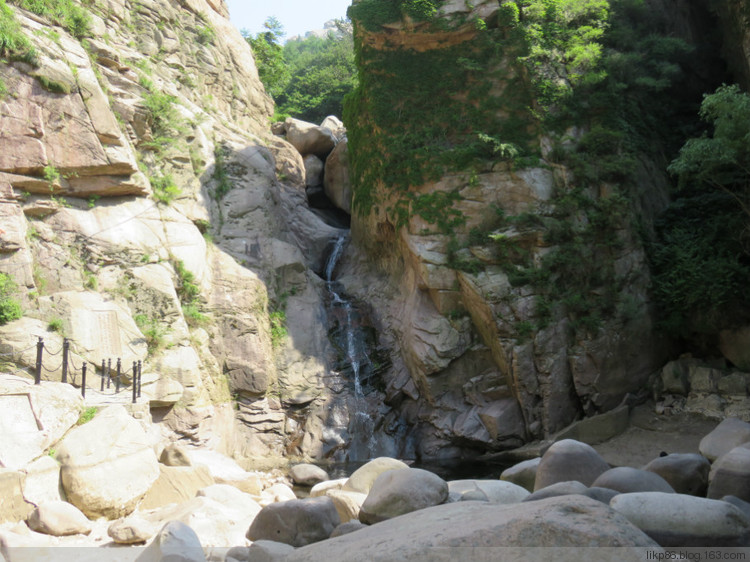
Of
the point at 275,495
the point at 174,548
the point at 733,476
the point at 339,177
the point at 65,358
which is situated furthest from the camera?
the point at 339,177

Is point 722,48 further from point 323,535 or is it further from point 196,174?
point 323,535

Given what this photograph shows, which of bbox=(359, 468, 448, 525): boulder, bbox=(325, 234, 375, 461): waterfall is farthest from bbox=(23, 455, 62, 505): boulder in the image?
bbox=(325, 234, 375, 461): waterfall

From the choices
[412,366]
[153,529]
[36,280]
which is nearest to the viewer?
[153,529]

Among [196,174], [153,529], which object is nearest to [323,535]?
[153,529]

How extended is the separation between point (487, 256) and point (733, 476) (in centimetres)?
1131

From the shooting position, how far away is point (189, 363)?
589 inches

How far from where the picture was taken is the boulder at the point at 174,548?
529 cm

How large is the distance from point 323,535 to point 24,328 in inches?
358

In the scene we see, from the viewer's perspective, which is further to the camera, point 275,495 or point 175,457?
point 175,457

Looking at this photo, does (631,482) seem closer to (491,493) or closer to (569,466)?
(569,466)

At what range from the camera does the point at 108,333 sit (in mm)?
14102

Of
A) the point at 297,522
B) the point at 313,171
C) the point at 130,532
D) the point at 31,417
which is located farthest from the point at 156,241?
the point at 313,171

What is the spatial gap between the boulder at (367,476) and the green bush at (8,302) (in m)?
8.32

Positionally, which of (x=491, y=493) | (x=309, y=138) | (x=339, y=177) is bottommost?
(x=491, y=493)
